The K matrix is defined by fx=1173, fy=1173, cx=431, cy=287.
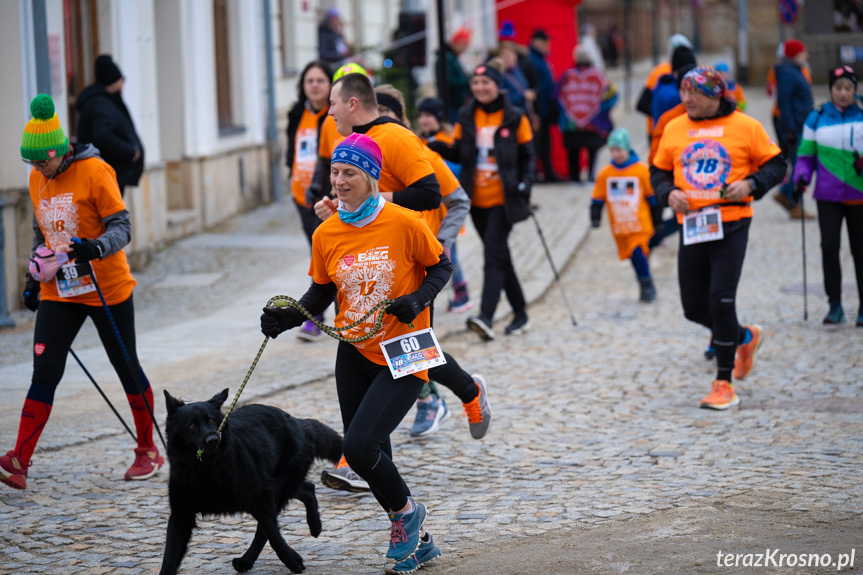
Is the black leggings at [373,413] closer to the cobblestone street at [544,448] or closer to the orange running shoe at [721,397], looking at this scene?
the cobblestone street at [544,448]

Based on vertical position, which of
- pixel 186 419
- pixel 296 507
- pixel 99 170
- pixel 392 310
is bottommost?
pixel 296 507

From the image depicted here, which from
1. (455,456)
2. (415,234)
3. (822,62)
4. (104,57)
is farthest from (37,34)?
(822,62)

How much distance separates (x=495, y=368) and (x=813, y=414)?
243 centimetres

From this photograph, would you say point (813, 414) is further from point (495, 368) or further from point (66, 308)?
point (66, 308)

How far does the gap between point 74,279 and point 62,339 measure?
0.32m

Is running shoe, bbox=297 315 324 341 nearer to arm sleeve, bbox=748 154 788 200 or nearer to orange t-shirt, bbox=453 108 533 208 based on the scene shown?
orange t-shirt, bbox=453 108 533 208

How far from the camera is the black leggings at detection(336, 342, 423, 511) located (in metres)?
4.52

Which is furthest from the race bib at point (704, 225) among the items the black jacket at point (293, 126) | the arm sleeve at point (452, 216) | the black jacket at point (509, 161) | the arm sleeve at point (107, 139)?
the arm sleeve at point (107, 139)

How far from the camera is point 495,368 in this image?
859 centimetres

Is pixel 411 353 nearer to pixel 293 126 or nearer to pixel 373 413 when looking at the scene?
pixel 373 413

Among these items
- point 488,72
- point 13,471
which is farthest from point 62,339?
point 488,72

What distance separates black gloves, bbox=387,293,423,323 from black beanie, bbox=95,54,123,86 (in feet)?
22.6

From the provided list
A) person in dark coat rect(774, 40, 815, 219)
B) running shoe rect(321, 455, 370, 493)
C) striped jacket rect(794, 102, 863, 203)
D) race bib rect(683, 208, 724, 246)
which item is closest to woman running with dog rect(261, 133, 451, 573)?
running shoe rect(321, 455, 370, 493)

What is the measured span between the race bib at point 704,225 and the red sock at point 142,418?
3368mm
